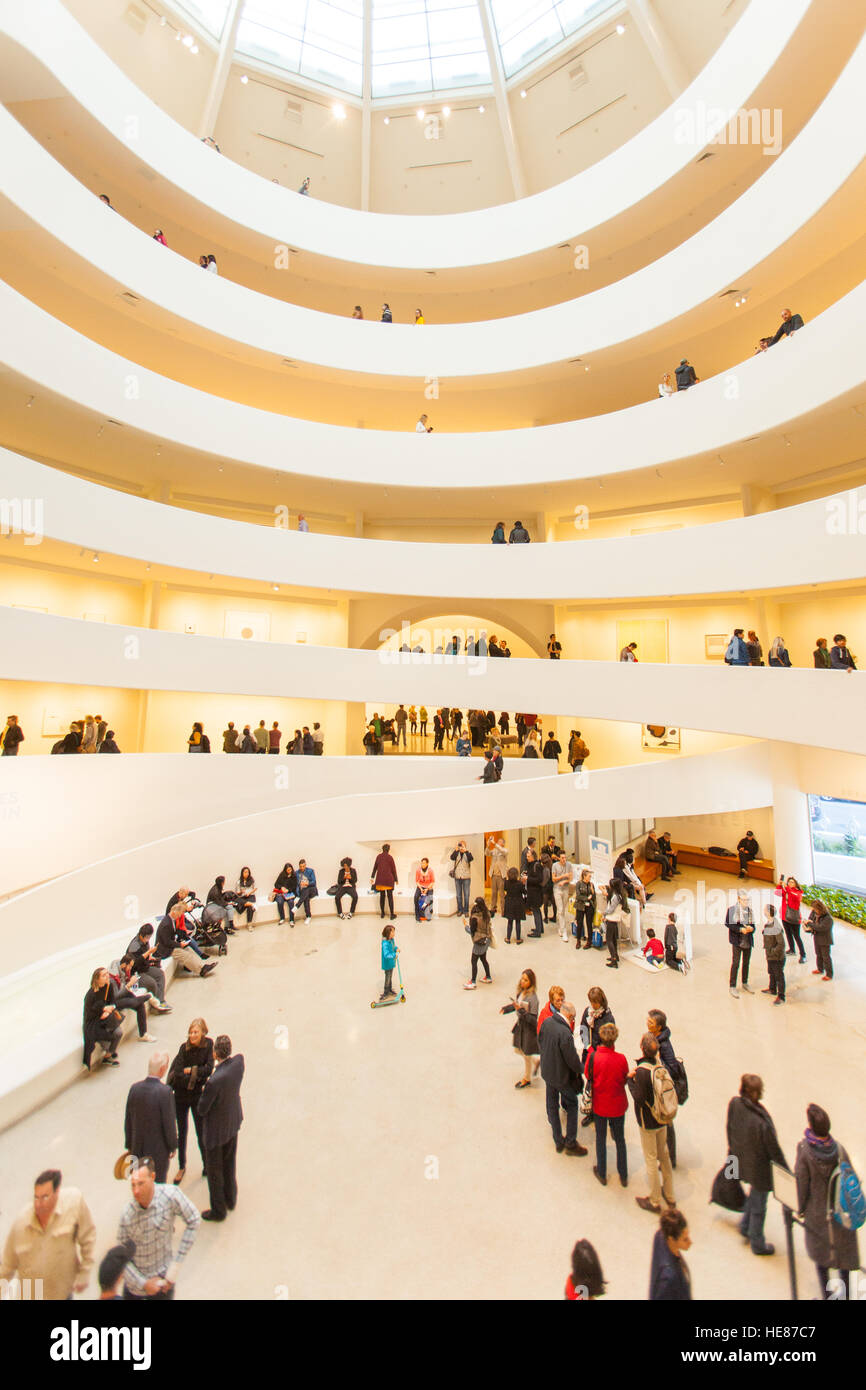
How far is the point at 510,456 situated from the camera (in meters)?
16.1

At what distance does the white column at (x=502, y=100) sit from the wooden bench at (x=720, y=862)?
20.7 m

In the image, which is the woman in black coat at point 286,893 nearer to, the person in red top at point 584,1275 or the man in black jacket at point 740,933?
the man in black jacket at point 740,933

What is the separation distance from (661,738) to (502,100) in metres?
19.8

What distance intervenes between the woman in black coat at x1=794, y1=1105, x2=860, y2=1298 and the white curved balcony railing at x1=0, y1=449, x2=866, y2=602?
29.1 ft

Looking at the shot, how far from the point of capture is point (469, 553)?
15883 millimetres

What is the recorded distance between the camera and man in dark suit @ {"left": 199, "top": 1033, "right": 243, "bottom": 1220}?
479 centimetres

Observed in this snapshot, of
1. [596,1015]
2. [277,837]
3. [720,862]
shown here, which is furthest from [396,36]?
[596,1015]

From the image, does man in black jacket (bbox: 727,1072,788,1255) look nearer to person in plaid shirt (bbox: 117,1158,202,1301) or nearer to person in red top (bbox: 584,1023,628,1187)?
person in red top (bbox: 584,1023,628,1187)

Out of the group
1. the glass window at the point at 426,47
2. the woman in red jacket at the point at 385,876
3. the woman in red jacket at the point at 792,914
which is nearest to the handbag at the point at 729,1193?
→ the woman in red jacket at the point at 792,914

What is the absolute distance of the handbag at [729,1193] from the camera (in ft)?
15.5

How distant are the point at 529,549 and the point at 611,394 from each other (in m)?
6.60

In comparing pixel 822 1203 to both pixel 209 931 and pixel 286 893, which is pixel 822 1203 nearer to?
pixel 209 931

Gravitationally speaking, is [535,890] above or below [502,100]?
below

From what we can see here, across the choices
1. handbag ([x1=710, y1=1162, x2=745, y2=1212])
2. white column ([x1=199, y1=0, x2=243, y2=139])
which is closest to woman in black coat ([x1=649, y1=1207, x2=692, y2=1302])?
handbag ([x1=710, y1=1162, x2=745, y2=1212])
